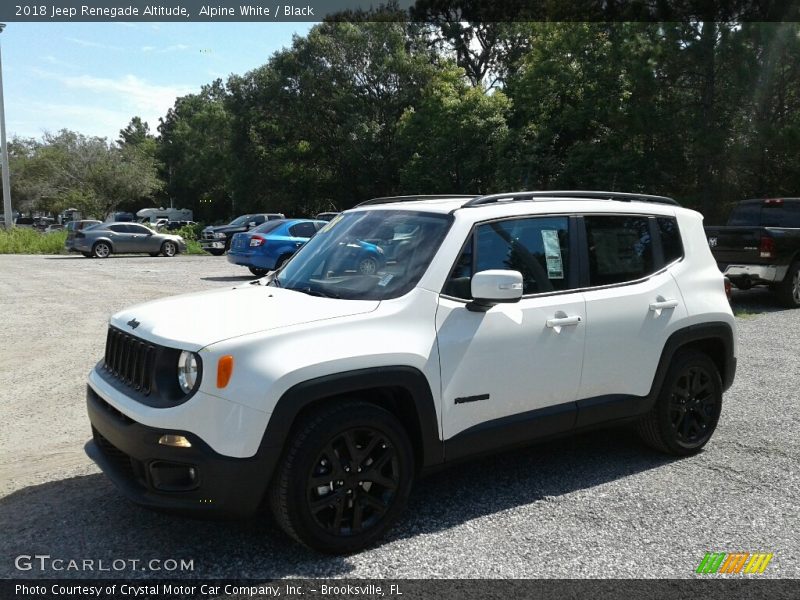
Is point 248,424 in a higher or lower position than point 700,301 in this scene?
lower

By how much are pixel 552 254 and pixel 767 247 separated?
950 cm

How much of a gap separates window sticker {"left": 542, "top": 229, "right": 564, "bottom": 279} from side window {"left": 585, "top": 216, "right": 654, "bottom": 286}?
25 centimetres

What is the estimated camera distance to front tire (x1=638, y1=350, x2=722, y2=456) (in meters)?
5.04

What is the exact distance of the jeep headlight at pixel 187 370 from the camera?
3439 millimetres

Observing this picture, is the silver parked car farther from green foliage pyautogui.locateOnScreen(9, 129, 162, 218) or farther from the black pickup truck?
green foliage pyautogui.locateOnScreen(9, 129, 162, 218)

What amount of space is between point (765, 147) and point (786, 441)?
1986 cm

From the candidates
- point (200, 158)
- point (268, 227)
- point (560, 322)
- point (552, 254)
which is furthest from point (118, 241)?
point (200, 158)

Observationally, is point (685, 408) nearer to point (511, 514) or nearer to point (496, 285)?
point (511, 514)

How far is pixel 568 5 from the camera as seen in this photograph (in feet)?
97.4

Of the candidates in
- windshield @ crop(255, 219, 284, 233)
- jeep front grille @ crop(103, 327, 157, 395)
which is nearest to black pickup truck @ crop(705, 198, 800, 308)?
windshield @ crop(255, 219, 284, 233)

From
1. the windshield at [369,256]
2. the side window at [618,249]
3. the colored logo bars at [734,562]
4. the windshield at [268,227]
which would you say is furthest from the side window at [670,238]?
the windshield at [268,227]

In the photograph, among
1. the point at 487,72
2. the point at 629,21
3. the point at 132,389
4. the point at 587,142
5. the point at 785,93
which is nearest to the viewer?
the point at 132,389

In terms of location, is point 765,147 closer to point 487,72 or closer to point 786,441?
point 786,441

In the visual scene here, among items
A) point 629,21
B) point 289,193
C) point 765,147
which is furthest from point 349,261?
point 289,193
